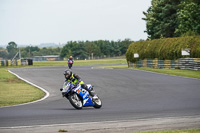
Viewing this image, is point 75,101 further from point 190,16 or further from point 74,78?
point 190,16

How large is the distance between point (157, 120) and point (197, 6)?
57.1m

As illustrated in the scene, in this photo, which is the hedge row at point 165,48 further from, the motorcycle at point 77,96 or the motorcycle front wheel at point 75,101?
the motorcycle front wheel at point 75,101

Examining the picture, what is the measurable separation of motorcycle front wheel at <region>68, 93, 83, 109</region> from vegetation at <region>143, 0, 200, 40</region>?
175 ft

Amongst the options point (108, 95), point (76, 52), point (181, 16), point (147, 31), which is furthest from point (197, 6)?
point (76, 52)

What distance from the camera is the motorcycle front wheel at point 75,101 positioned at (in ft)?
52.1

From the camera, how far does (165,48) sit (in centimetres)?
5434

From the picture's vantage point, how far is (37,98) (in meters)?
22.6

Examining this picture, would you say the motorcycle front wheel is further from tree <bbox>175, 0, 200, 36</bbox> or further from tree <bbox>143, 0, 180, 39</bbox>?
tree <bbox>143, 0, 180, 39</bbox>

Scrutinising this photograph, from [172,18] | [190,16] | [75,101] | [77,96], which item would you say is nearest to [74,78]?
[77,96]

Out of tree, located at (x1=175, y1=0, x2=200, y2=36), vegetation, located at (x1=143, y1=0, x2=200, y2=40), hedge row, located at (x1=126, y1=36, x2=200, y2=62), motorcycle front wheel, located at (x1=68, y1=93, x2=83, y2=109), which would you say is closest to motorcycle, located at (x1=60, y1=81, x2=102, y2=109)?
motorcycle front wheel, located at (x1=68, y1=93, x2=83, y2=109)

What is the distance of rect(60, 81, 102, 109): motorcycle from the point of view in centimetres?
1572

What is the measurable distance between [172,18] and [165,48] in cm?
2693

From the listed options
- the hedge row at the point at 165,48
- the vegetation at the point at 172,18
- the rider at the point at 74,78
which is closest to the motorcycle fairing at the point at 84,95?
the rider at the point at 74,78

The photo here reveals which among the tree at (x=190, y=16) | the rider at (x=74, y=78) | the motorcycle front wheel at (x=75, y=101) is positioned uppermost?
Answer: the tree at (x=190, y=16)
